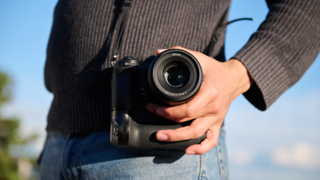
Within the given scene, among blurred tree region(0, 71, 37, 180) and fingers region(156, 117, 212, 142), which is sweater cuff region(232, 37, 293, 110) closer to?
fingers region(156, 117, 212, 142)

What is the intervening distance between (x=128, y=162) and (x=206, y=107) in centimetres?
29

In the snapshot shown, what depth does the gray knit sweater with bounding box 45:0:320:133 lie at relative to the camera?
2.48 feet

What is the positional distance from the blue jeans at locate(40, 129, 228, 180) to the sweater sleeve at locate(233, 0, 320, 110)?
0.80 feet

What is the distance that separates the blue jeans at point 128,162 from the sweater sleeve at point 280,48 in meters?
0.24

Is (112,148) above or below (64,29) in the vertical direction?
below

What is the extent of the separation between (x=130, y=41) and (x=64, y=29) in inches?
11.9

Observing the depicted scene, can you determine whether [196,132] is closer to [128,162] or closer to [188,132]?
→ [188,132]

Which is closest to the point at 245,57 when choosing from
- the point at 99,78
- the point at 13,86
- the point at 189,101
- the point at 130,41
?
the point at 189,101

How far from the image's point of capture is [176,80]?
71 cm

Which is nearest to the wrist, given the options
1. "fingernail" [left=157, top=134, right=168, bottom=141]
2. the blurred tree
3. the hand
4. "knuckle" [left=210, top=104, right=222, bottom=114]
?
the hand

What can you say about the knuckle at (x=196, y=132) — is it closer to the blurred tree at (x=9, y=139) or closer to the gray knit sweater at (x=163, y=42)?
the gray knit sweater at (x=163, y=42)

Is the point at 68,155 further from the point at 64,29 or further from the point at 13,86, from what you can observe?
the point at 13,86

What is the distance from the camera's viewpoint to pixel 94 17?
0.80 m

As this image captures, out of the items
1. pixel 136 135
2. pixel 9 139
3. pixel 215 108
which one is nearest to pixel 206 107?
pixel 215 108
